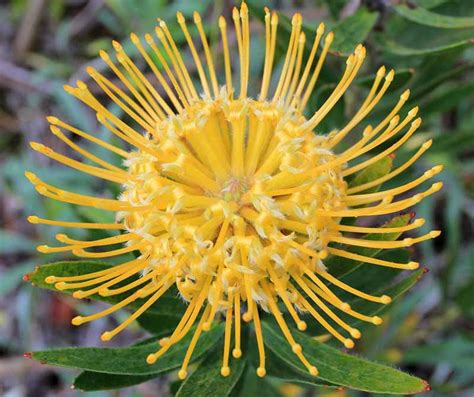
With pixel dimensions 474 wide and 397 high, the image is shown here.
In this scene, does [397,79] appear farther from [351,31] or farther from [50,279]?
[50,279]

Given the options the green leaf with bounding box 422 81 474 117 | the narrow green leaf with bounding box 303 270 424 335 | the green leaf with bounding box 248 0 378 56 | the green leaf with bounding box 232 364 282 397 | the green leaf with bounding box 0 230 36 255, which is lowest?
the green leaf with bounding box 232 364 282 397

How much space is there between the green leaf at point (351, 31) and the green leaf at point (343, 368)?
0.76 m

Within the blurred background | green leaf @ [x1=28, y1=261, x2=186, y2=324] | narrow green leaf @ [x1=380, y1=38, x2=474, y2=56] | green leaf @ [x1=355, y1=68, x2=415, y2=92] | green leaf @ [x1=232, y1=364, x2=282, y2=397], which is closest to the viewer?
green leaf @ [x1=28, y1=261, x2=186, y2=324]

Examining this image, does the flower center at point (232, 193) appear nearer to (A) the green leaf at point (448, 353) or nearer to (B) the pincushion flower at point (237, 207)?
(B) the pincushion flower at point (237, 207)

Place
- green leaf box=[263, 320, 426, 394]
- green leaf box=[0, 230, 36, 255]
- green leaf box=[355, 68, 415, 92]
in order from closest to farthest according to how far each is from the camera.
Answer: green leaf box=[263, 320, 426, 394], green leaf box=[355, 68, 415, 92], green leaf box=[0, 230, 36, 255]

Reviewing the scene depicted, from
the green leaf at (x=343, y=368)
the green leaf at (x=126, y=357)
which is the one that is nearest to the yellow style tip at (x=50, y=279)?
the green leaf at (x=126, y=357)

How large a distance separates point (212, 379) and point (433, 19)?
1187mm

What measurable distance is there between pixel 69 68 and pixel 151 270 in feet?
7.80

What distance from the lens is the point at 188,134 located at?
1.60 meters

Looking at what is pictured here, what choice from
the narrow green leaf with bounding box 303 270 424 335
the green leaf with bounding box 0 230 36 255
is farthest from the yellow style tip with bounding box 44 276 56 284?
the green leaf with bounding box 0 230 36 255

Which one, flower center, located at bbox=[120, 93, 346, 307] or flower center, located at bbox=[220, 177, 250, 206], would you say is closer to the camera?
flower center, located at bbox=[120, 93, 346, 307]

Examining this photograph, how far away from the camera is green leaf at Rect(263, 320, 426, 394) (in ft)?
4.49

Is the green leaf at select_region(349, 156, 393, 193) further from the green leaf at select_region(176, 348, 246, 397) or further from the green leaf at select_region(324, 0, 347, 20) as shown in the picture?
the green leaf at select_region(324, 0, 347, 20)

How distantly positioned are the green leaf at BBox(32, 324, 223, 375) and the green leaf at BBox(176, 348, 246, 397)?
0.12 ft
